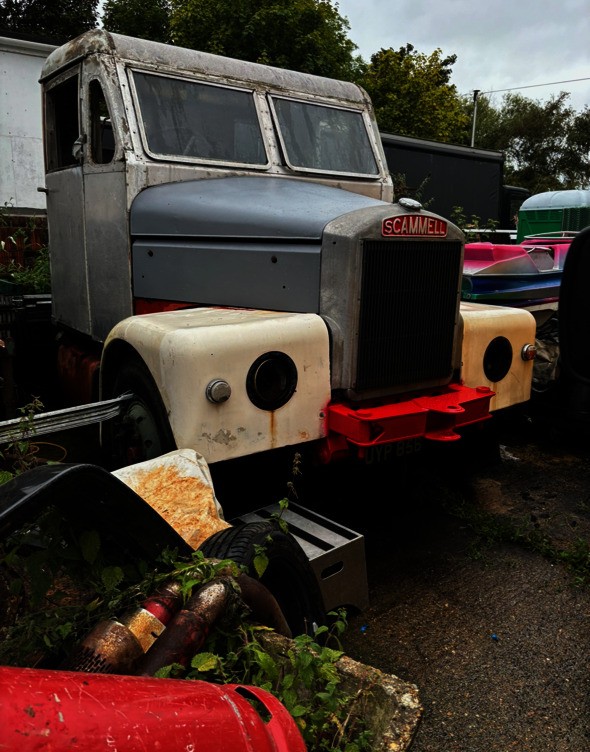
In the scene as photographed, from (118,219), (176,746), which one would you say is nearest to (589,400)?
(176,746)

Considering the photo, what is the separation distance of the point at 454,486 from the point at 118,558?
327cm

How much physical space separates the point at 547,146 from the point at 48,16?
94.7ft

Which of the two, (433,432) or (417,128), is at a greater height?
(417,128)

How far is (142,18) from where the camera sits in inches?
1061

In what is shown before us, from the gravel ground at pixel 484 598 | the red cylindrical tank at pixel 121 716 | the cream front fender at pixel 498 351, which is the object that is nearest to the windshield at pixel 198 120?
the cream front fender at pixel 498 351

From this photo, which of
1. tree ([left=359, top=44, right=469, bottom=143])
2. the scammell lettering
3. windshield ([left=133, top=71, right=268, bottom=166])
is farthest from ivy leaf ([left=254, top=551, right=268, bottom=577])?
tree ([left=359, top=44, right=469, bottom=143])

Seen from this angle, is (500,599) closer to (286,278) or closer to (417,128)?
(286,278)

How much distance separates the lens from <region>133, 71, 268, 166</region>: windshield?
4289mm

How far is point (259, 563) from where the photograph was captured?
86.0 inches

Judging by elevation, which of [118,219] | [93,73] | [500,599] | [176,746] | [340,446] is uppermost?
[93,73]

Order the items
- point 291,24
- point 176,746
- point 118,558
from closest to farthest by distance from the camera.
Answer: point 176,746
point 118,558
point 291,24

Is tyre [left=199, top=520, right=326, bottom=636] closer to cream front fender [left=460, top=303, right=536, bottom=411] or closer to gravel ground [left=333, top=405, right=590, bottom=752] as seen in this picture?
gravel ground [left=333, top=405, right=590, bottom=752]

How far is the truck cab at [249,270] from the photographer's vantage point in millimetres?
3236

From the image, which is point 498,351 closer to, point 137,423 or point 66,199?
point 137,423
